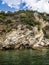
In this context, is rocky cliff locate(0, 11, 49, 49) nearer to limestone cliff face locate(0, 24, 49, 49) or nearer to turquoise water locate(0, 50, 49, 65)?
limestone cliff face locate(0, 24, 49, 49)

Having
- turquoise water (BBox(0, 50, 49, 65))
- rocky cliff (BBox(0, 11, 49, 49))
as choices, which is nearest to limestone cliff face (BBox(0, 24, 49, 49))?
rocky cliff (BBox(0, 11, 49, 49))

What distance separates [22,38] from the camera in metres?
67.1

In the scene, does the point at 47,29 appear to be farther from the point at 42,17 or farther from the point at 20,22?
the point at 20,22

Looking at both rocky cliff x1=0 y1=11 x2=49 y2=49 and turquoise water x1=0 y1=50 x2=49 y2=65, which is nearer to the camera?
turquoise water x1=0 y1=50 x2=49 y2=65

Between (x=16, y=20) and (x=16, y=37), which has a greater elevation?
(x=16, y=20)

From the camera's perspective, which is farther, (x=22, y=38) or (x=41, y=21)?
(x=41, y=21)

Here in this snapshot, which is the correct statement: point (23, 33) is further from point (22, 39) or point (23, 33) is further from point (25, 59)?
point (25, 59)

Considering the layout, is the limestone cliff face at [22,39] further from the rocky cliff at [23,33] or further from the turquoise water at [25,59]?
the turquoise water at [25,59]

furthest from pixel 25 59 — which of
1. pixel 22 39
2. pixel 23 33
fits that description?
pixel 23 33

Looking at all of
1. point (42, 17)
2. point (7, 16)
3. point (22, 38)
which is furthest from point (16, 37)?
point (42, 17)

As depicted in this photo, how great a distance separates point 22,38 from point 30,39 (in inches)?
103

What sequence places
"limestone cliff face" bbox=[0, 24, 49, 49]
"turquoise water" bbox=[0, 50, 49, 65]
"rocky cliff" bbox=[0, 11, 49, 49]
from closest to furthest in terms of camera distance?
1. "turquoise water" bbox=[0, 50, 49, 65]
2. "limestone cliff face" bbox=[0, 24, 49, 49]
3. "rocky cliff" bbox=[0, 11, 49, 49]

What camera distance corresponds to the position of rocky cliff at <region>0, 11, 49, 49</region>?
6531 centimetres

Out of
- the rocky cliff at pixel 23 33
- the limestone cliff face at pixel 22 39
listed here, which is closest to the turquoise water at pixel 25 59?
the limestone cliff face at pixel 22 39
